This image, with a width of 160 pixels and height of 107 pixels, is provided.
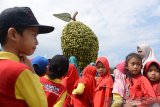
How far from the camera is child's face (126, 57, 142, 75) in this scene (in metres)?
4.33

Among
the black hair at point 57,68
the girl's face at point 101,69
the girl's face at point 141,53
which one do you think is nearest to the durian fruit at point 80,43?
the girl's face at point 101,69

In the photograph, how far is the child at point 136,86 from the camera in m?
4.06

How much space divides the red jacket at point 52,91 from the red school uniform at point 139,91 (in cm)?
84

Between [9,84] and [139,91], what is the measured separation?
8.96 ft

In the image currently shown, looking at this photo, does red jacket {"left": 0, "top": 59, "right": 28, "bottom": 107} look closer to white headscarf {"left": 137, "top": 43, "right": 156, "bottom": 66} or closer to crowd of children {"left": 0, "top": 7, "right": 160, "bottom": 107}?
crowd of children {"left": 0, "top": 7, "right": 160, "bottom": 107}

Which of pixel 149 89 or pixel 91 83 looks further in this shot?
pixel 91 83

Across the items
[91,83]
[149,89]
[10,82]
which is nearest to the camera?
[10,82]

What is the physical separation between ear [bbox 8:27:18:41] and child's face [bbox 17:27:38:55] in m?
0.02

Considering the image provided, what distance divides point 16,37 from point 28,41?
0.07 meters

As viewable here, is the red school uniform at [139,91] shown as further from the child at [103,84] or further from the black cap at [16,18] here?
the black cap at [16,18]

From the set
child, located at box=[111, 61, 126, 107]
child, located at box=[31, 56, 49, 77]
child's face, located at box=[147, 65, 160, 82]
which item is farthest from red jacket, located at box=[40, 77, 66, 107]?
child's face, located at box=[147, 65, 160, 82]

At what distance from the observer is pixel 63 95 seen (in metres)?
3.92

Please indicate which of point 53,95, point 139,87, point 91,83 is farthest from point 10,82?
point 91,83

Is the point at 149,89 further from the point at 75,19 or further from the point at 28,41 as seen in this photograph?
the point at 75,19
